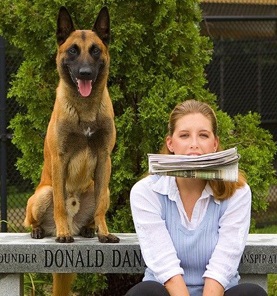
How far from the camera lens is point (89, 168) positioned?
4.86m

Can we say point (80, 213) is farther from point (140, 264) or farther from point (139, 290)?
point (139, 290)

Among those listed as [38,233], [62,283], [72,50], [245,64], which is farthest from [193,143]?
[245,64]

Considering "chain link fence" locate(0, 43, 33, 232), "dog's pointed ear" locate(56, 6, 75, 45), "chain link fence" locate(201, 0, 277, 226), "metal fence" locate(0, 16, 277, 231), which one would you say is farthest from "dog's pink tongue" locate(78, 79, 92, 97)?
"chain link fence" locate(201, 0, 277, 226)

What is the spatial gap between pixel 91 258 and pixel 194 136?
3.83 feet

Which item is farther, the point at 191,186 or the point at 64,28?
the point at 64,28

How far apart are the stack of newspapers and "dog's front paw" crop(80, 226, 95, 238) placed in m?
1.15

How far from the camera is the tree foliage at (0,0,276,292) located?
6.03 meters

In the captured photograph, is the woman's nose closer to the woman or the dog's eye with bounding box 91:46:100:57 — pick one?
the woman

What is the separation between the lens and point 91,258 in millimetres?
4762

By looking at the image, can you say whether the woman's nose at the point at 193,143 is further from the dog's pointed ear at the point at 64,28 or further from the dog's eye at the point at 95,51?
the dog's pointed ear at the point at 64,28

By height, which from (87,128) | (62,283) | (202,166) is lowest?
(62,283)

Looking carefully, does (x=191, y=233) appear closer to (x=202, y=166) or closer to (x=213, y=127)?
(x=202, y=166)

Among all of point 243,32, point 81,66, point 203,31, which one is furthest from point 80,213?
point 243,32

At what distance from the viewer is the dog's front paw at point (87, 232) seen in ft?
16.6
